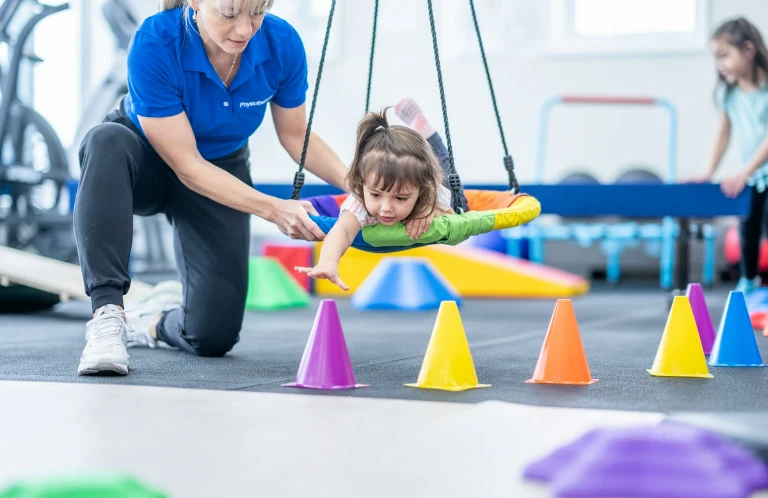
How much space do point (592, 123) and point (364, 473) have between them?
20.0 feet

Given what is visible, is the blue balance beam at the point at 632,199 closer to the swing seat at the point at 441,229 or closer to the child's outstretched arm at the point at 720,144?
the child's outstretched arm at the point at 720,144

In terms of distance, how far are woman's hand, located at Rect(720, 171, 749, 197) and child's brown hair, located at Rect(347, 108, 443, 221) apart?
1.68 meters

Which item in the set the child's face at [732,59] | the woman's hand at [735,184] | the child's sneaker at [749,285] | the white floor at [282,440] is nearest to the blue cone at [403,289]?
the child's sneaker at [749,285]

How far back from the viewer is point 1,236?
5.29m

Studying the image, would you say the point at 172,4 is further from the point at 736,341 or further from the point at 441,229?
the point at 736,341

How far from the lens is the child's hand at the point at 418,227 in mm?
1831

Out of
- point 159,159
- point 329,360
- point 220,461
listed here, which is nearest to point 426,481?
point 220,461

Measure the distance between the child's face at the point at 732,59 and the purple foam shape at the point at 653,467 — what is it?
2.73 m

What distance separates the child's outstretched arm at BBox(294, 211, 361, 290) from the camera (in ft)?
5.65

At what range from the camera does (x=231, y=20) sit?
5.89 ft

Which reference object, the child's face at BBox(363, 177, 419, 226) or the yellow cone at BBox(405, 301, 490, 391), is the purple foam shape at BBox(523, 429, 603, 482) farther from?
the child's face at BBox(363, 177, 419, 226)

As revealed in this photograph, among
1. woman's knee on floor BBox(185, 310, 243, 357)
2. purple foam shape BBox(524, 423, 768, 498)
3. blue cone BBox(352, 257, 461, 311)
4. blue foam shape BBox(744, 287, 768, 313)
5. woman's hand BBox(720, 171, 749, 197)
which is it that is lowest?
blue cone BBox(352, 257, 461, 311)

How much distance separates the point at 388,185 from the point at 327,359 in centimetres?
39

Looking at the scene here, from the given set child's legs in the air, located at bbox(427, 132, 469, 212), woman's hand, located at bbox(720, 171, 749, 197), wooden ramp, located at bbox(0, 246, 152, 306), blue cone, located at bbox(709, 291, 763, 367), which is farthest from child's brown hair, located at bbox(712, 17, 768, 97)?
wooden ramp, located at bbox(0, 246, 152, 306)
